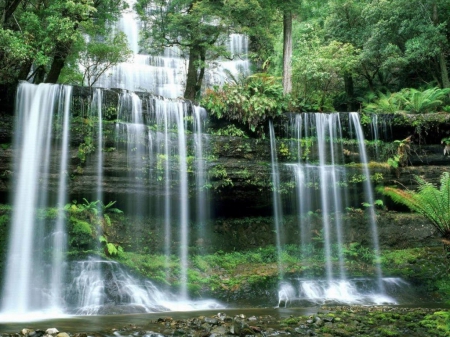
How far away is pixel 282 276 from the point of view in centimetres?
1205

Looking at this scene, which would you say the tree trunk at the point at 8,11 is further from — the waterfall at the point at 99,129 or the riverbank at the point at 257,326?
the riverbank at the point at 257,326

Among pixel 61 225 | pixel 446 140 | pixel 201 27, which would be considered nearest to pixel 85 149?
pixel 61 225

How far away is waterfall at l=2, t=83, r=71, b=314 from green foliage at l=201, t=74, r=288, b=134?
4.78 metres

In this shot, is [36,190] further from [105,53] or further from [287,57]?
[287,57]

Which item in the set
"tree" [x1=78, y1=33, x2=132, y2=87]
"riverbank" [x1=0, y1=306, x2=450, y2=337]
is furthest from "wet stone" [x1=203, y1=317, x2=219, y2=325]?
"tree" [x1=78, y1=33, x2=132, y2=87]

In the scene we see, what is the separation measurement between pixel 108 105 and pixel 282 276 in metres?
7.68

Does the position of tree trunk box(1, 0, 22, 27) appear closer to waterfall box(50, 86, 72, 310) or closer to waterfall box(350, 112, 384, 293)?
waterfall box(50, 86, 72, 310)

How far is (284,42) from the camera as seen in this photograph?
17250 mm

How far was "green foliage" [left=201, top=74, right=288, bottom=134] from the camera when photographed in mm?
13531

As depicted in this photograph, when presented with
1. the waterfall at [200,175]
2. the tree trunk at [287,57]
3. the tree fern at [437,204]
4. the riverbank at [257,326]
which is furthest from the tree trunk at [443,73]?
the riverbank at [257,326]

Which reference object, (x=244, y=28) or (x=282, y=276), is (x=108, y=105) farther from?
(x=282, y=276)

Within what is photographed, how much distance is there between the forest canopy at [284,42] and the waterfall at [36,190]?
A: 1.09 meters

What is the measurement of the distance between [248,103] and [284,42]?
204 inches

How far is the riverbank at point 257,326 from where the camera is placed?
6066 mm
